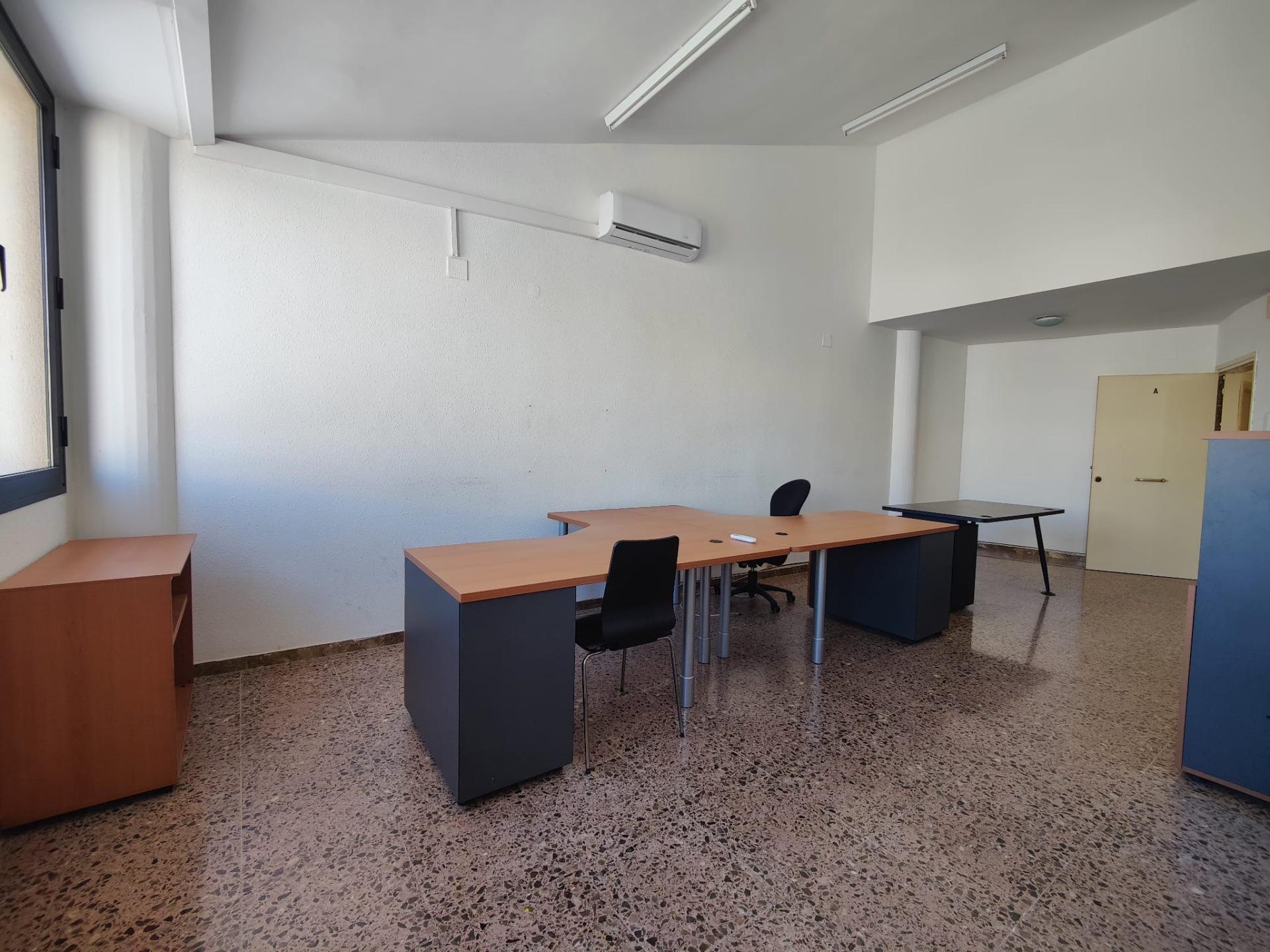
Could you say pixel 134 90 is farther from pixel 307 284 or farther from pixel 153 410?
pixel 153 410

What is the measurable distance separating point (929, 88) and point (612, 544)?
391 cm

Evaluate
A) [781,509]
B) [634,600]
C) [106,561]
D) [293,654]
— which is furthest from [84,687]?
[781,509]

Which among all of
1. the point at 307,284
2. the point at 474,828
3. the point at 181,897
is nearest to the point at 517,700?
the point at 474,828

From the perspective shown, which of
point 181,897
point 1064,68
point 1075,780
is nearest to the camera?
point 181,897

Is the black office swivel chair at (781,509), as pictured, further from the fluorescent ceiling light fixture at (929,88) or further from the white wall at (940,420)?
the fluorescent ceiling light fixture at (929,88)

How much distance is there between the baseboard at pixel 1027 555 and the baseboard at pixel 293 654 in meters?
6.41

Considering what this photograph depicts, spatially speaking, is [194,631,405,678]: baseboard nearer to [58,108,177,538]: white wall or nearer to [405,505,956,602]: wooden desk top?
[58,108,177,538]: white wall

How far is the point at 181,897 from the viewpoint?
A: 1.50m

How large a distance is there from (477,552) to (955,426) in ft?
21.2

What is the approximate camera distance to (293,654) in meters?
3.06

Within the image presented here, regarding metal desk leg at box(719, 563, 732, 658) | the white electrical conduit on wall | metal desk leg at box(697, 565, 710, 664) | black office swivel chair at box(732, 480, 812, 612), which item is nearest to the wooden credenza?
the white electrical conduit on wall

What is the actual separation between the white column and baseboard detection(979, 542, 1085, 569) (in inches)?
57.5

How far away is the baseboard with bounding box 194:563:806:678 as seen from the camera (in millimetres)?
2854

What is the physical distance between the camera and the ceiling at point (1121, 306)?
3738mm
